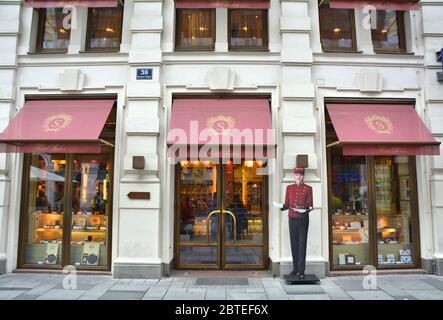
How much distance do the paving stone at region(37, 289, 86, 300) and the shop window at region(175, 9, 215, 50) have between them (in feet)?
20.0

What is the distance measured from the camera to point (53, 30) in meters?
9.79

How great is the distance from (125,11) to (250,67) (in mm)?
3369

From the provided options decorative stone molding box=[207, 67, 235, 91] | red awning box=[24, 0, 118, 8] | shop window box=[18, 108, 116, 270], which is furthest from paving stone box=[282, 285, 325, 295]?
red awning box=[24, 0, 118, 8]

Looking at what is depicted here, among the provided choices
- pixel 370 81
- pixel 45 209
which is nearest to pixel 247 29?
pixel 370 81

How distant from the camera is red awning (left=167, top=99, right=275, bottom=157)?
325 inches

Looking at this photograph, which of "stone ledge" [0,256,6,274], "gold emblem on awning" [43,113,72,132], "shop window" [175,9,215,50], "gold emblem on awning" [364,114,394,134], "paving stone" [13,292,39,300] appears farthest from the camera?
"shop window" [175,9,215,50]

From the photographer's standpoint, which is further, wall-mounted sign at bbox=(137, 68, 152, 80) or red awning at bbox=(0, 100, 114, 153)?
wall-mounted sign at bbox=(137, 68, 152, 80)

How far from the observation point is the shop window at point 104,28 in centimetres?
961

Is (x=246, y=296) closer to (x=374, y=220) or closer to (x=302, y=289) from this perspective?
(x=302, y=289)

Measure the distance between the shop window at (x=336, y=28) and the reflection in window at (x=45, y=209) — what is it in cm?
721

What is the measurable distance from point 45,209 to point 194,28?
19.1 feet

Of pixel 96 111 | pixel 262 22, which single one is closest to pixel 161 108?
pixel 96 111

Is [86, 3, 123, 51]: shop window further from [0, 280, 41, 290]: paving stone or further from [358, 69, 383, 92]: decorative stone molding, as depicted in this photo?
[358, 69, 383, 92]: decorative stone molding

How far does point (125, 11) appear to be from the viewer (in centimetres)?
931
